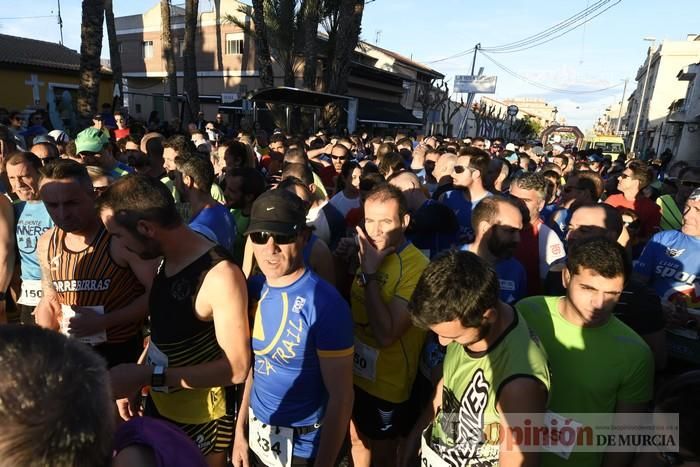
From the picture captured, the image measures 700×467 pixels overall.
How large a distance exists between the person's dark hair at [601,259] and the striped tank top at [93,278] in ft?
8.29

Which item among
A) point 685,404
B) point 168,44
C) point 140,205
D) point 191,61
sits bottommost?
point 685,404

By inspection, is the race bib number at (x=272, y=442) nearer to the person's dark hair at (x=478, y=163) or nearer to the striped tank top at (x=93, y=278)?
the striped tank top at (x=93, y=278)

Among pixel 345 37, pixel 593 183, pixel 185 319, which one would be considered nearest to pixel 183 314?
pixel 185 319

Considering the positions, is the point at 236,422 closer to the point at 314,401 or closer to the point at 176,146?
the point at 314,401

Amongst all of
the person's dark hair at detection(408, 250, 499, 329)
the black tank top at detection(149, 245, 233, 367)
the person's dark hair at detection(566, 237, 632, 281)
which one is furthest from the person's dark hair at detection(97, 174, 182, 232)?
the person's dark hair at detection(566, 237, 632, 281)

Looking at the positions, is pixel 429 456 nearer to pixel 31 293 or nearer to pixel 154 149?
pixel 31 293

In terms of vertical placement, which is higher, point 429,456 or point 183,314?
point 183,314

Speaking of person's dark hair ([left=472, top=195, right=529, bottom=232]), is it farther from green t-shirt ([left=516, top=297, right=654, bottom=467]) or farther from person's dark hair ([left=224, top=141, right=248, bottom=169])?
person's dark hair ([left=224, top=141, right=248, bottom=169])

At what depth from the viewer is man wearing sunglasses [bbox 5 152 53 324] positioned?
3123mm

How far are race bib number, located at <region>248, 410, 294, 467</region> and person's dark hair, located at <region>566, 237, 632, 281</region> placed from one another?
5.22 feet

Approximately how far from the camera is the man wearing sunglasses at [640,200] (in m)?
4.82

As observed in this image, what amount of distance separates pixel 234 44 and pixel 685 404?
3696 cm

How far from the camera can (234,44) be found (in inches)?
1309

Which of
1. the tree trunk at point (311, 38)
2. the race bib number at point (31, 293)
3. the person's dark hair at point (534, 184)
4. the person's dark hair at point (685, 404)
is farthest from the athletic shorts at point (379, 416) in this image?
the tree trunk at point (311, 38)
